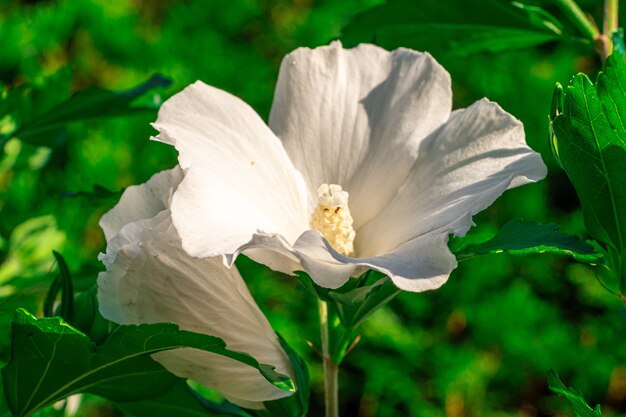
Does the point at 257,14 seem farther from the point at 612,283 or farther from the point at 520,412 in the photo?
Result: the point at 612,283

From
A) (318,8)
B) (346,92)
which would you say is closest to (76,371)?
(346,92)

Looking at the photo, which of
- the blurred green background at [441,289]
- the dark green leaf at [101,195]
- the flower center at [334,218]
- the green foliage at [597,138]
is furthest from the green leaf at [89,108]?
the blurred green background at [441,289]

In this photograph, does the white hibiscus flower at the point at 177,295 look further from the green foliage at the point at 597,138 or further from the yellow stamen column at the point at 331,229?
the green foliage at the point at 597,138

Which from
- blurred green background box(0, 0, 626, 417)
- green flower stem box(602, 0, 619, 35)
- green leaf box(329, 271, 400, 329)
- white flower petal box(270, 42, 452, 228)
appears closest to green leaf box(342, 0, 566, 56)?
green flower stem box(602, 0, 619, 35)

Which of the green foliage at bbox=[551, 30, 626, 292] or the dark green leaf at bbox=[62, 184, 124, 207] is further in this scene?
the dark green leaf at bbox=[62, 184, 124, 207]

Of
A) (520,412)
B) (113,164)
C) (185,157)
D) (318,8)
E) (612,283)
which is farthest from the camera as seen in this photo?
(318,8)

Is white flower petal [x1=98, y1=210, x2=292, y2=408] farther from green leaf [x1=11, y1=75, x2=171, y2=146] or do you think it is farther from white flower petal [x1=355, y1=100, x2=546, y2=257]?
green leaf [x1=11, y1=75, x2=171, y2=146]
